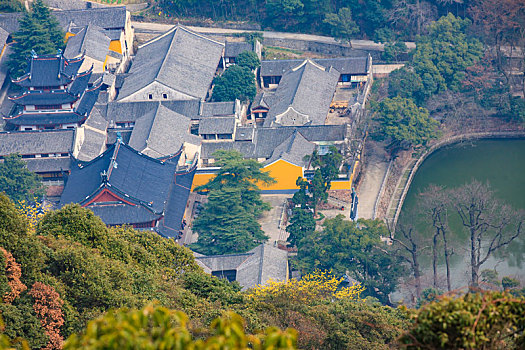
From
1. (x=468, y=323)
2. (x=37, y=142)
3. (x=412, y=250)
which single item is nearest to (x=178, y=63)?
(x=37, y=142)

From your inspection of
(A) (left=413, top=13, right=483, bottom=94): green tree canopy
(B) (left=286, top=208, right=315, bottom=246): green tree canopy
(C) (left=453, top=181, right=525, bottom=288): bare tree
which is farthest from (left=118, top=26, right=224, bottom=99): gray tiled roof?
(C) (left=453, top=181, right=525, bottom=288): bare tree

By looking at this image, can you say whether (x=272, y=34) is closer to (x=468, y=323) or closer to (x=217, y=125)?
(x=217, y=125)

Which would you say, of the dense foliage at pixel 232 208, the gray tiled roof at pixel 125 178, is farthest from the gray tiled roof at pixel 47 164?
the dense foliage at pixel 232 208

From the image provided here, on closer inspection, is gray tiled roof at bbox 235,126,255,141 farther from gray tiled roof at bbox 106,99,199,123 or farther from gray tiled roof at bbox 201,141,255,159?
gray tiled roof at bbox 106,99,199,123

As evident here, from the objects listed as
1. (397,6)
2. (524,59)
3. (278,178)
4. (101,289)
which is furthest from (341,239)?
(397,6)

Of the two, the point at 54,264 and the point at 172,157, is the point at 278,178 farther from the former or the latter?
the point at 54,264

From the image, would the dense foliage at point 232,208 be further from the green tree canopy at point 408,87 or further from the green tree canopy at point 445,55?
the green tree canopy at point 445,55
